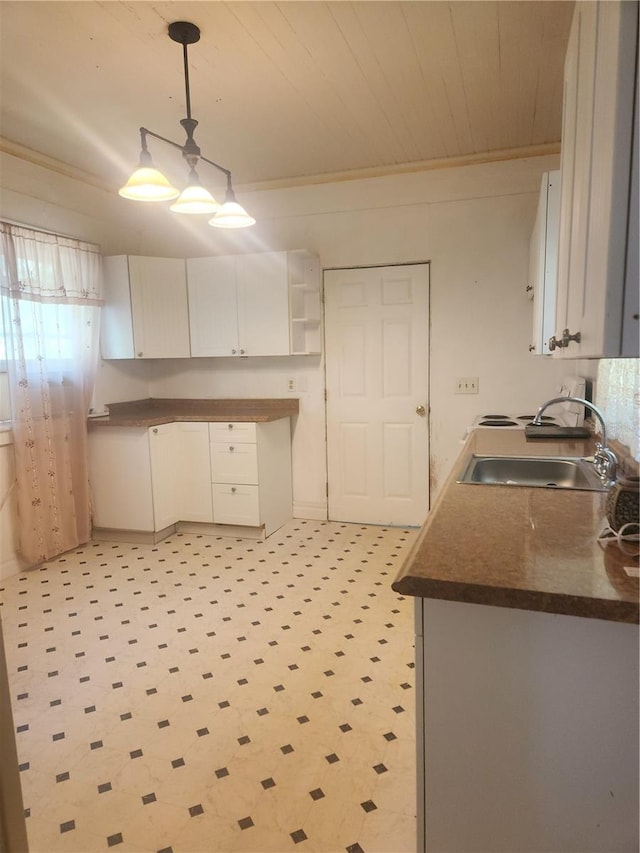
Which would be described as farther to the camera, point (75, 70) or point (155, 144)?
point (155, 144)

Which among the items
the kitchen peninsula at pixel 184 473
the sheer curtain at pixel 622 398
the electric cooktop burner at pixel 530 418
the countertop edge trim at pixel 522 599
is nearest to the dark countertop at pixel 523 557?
the countertop edge trim at pixel 522 599

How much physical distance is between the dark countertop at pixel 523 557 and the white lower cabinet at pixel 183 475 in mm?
2398

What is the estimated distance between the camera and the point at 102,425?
388cm

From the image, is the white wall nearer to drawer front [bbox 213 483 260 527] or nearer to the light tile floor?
drawer front [bbox 213 483 260 527]

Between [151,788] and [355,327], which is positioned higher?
[355,327]

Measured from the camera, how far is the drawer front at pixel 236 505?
12.9ft

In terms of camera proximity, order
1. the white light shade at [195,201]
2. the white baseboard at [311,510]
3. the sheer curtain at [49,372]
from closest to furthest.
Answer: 1. the white light shade at [195,201]
2. the sheer curtain at [49,372]
3. the white baseboard at [311,510]

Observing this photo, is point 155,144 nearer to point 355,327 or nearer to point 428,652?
point 355,327

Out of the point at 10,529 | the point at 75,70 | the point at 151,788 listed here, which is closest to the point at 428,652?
the point at 151,788

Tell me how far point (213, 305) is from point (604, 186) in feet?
11.6

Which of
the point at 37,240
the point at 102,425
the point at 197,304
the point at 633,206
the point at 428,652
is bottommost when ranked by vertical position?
the point at 428,652

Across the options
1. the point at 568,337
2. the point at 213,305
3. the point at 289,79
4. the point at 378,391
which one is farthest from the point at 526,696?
the point at 213,305

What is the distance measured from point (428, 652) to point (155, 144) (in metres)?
3.29

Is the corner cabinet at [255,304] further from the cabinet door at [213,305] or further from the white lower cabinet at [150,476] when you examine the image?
the white lower cabinet at [150,476]
